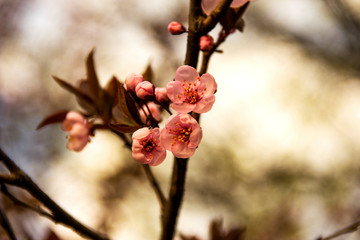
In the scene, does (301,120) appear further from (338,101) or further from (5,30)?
(5,30)

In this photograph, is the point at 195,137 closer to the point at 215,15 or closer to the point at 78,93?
the point at 215,15

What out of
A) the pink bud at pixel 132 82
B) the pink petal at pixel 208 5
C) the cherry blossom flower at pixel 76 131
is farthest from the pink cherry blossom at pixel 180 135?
the cherry blossom flower at pixel 76 131

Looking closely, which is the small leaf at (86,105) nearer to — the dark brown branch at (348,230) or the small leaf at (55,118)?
the small leaf at (55,118)

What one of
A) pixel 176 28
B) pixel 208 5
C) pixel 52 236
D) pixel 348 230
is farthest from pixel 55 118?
pixel 348 230

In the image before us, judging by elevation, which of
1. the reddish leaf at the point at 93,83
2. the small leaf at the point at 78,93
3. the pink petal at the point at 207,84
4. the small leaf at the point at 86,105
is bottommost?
the small leaf at the point at 86,105

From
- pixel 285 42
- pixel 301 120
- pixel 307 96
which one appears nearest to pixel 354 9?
pixel 285 42
